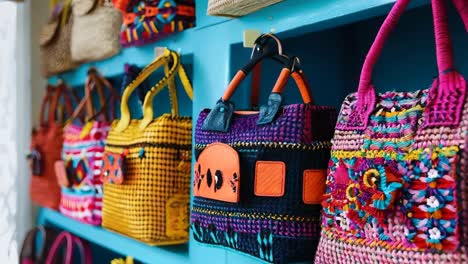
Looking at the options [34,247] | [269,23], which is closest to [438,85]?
[269,23]

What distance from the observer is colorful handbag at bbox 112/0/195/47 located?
3.54 ft

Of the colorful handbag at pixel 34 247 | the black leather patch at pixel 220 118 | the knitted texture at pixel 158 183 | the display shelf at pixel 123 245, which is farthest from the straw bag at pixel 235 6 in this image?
the colorful handbag at pixel 34 247

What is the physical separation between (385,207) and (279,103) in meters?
0.23

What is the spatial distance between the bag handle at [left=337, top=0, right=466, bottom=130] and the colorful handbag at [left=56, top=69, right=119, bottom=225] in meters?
0.77

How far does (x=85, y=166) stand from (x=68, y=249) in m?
0.32

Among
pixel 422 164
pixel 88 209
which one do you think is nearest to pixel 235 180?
pixel 422 164

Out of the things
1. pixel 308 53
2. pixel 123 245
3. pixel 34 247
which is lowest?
pixel 34 247

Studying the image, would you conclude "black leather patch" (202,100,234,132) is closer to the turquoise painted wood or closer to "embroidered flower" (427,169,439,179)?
the turquoise painted wood

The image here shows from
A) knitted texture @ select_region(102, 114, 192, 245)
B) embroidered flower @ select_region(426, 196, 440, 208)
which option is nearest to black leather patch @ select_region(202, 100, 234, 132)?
knitted texture @ select_region(102, 114, 192, 245)

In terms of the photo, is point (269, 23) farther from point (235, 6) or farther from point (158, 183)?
point (158, 183)

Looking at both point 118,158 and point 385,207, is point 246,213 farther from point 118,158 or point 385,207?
point 118,158

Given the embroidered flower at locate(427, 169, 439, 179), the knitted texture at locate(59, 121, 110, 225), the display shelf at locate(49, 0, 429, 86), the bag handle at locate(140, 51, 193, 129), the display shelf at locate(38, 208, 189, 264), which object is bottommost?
the display shelf at locate(38, 208, 189, 264)

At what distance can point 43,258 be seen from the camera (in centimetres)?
164

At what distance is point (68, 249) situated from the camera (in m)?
1.52
